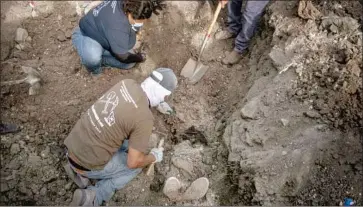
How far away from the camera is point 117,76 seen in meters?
4.57

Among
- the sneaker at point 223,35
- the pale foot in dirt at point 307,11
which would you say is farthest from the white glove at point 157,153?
the pale foot in dirt at point 307,11

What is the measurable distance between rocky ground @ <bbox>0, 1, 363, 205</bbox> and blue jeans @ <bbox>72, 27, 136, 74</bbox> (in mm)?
166

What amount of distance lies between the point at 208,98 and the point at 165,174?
3.52 feet

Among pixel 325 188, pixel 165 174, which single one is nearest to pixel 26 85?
pixel 165 174

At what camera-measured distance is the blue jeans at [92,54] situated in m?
4.22

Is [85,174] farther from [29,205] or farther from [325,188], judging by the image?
[325,188]

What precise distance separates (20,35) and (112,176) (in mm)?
2339

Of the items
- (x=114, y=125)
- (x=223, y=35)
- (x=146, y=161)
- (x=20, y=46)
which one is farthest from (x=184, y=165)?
(x=20, y=46)

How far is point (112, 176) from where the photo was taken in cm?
354

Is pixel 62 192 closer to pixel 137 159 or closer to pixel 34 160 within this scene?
pixel 34 160

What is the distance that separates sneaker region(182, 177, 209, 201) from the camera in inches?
132

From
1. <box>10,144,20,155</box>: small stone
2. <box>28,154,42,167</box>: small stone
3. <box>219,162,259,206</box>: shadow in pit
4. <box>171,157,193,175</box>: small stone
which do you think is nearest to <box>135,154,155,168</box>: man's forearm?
<box>171,157,193,175</box>: small stone

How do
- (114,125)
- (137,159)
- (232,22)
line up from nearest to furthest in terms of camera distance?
(114,125) → (137,159) → (232,22)

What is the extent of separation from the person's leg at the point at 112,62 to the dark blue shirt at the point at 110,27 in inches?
8.5
